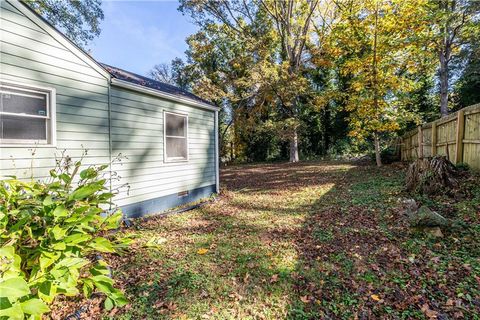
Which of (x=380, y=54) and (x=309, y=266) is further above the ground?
(x=380, y=54)

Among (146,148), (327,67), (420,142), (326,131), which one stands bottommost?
(146,148)

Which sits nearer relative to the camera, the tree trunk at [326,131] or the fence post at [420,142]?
the fence post at [420,142]

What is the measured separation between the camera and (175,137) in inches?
258

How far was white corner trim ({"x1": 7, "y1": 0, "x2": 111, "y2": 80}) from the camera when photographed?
3668 mm

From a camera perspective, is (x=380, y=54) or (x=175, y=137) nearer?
(x=175, y=137)

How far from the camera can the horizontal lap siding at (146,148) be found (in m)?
5.09

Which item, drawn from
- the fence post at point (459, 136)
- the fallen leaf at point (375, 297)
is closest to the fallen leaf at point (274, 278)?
the fallen leaf at point (375, 297)

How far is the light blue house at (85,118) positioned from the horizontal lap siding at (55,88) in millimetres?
13

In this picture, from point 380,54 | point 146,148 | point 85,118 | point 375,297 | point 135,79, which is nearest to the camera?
point 375,297

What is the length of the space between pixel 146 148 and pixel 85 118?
1445mm

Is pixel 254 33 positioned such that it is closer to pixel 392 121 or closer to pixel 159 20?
pixel 159 20

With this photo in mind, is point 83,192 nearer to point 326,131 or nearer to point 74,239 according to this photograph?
point 74,239

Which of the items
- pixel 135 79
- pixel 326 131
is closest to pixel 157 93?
pixel 135 79

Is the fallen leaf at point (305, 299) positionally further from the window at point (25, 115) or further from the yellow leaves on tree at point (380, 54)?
the yellow leaves on tree at point (380, 54)
